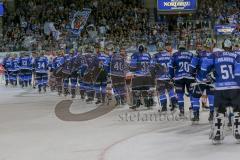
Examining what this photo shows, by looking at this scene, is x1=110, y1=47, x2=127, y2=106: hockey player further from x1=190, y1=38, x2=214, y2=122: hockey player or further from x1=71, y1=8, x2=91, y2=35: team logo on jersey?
x1=71, y1=8, x2=91, y2=35: team logo on jersey

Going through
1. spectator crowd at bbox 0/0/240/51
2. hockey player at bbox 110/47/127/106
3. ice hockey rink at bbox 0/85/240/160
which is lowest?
ice hockey rink at bbox 0/85/240/160

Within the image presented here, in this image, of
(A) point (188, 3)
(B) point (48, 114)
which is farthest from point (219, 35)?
(B) point (48, 114)

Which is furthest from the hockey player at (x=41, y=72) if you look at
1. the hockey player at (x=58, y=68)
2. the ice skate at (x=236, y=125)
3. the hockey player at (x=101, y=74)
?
the ice skate at (x=236, y=125)

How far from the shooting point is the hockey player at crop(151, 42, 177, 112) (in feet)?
45.8

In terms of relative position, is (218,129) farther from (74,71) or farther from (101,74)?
(74,71)

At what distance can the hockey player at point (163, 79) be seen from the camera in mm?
13961

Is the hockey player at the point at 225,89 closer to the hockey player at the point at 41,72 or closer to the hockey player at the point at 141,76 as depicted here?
the hockey player at the point at 141,76

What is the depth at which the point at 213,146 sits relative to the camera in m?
9.41

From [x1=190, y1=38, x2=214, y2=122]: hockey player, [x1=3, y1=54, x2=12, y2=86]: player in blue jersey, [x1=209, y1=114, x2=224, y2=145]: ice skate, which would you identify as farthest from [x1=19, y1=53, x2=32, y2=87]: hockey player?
[x1=209, y1=114, x2=224, y2=145]: ice skate

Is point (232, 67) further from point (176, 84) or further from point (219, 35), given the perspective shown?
point (219, 35)

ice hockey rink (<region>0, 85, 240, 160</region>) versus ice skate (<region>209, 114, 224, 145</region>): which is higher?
ice skate (<region>209, 114, 224, 145</region>)

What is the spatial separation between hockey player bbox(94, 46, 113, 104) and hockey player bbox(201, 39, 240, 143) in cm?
653

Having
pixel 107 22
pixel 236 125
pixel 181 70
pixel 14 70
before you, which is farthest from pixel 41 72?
pixel 107 22

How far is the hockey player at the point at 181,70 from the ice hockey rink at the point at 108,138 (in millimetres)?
750
